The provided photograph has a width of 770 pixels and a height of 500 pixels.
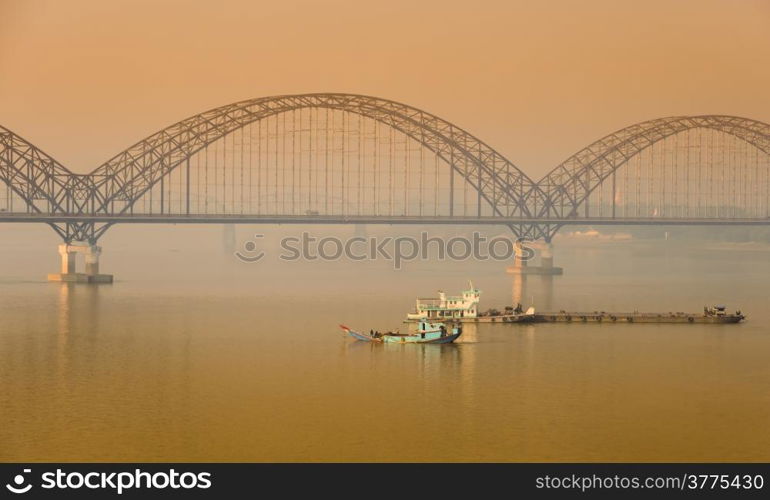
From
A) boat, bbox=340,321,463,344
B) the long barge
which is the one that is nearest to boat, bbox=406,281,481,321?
the long barge

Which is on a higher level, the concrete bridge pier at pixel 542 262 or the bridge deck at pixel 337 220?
the bridge deck at pixel 337 220

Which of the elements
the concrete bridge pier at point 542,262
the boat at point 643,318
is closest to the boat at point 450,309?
the boat at point 643,318

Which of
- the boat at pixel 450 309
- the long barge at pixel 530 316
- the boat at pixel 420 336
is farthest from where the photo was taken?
the long barge at pixel 530 316

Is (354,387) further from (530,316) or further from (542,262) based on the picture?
(542,262)

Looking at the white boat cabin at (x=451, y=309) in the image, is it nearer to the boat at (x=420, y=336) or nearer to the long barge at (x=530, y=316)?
the long barge at (x=530, y=316)

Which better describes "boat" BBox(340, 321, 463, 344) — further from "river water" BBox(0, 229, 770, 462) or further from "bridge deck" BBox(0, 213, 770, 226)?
"bridge deck" BBox(0, 213, 770, 226)
